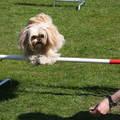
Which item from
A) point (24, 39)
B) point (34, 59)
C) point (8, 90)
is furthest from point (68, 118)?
point (8, 90)

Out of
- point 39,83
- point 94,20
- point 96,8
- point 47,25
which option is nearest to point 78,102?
point 39,83

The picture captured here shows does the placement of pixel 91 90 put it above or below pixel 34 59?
below

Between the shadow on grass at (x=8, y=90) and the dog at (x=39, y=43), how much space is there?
1.06m

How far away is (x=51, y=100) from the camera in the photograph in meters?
5.17

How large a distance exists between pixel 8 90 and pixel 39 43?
1.54 m

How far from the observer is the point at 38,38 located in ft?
14.6

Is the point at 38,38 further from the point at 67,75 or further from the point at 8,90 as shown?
the point at 67,75

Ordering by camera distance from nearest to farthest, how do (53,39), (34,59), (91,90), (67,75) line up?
(34,59), (53,39), (91,90), (67,75)

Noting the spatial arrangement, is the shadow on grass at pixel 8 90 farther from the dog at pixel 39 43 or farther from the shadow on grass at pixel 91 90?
the dog at pixel 39 43

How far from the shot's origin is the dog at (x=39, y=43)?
14.7 ft

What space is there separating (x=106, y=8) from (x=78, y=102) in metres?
7.03

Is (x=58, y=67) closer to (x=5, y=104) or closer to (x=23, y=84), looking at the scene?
(x=23, y=84)

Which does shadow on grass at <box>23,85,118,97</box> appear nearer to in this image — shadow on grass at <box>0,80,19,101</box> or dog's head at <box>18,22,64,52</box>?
shadow on grass at <box>0,80,19,101</box>

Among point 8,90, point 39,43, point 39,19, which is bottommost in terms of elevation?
point 8,90
